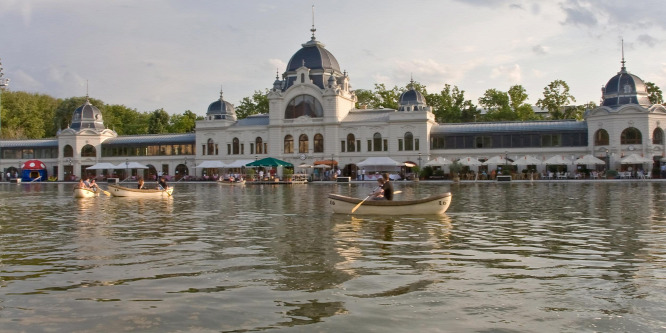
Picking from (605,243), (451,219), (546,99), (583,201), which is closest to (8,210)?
(451,219)

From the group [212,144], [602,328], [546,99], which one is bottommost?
[602,328]

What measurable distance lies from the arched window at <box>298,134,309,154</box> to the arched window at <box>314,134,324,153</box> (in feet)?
4.03

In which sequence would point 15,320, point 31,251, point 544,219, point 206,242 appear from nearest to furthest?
point 15,320
point 31,251
point 206,242
point 544,219

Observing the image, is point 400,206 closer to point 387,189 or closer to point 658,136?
point 387,189

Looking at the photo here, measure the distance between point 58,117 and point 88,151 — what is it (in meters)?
29.2

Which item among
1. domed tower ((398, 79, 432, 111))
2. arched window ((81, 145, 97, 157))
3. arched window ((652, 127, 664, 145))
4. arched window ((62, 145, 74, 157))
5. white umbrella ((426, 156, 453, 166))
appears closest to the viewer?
arched window ((652, 127, 664, 145))

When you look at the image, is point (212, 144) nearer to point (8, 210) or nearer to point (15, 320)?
point (8, 210)

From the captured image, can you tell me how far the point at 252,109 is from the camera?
350ft

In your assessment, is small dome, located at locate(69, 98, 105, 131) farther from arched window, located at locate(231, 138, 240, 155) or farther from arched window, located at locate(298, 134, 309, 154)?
arched window, located at locate(298, 134, 309, 154)

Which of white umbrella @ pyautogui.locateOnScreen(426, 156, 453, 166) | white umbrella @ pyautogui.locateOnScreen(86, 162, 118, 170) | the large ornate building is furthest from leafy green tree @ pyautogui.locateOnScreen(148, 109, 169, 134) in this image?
white umbrella @ pyautogui.locateOnScreen(426, 156, 453, 166)

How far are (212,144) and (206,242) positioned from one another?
70.2 m

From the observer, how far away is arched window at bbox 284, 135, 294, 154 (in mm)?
80500

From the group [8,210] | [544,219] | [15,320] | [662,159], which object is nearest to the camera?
[15,320]

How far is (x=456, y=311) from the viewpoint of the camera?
902cm
